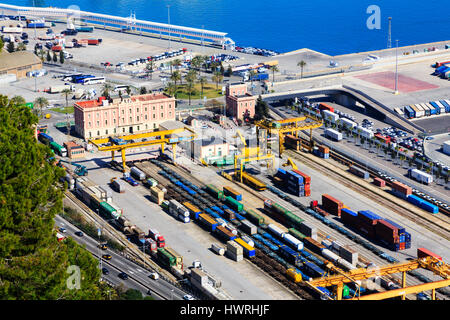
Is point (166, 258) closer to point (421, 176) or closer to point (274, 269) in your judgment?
point (274, 269)

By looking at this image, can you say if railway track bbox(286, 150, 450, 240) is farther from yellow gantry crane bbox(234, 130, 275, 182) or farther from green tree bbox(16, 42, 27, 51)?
green tree bbox(16, 42, 27, 51)

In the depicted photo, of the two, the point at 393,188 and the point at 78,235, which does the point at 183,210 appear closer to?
the point at 78,235

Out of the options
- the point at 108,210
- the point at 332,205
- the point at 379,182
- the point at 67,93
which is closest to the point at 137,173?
the point at 108,210

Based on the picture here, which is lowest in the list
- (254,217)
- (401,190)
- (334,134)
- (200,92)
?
(254,217)

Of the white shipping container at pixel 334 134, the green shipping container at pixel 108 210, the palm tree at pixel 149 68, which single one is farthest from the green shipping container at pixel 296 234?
the palm tree at pixel 149 68

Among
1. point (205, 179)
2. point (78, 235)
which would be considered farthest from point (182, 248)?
point (205, 179)
